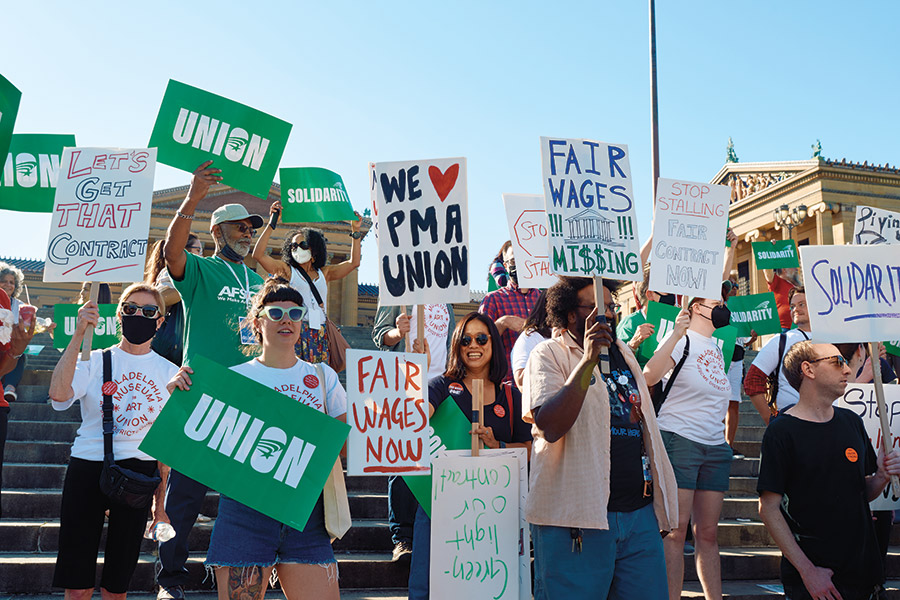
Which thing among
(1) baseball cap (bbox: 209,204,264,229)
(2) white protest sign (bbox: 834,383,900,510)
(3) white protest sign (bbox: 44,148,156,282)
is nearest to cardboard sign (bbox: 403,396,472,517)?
(1) baseball cap (bbox: 209,204,264,229)

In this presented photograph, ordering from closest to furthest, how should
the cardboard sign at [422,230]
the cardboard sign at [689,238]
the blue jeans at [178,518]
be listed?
the blue jeans at [178,518], the cardboard sign at [422,230], the cardboard sign at [689,238]

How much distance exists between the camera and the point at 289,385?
326 cm

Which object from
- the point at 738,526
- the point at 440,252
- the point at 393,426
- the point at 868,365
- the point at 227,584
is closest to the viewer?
the point at 227,584

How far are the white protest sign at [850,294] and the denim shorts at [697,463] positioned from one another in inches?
35.6

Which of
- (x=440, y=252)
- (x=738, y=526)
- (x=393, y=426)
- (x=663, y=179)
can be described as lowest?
(x=738, y=526)

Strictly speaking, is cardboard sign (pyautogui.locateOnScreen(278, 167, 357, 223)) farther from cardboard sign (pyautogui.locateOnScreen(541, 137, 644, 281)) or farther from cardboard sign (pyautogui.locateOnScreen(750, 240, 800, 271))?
A: cardboard sign (pyautogui.locateOnScreen(750, 240, 800, 271))

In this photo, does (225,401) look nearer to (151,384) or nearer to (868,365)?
(151,384)

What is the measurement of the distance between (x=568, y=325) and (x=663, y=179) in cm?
235

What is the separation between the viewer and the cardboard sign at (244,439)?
3.06m

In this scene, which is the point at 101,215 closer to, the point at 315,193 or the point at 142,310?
the point at 142,310

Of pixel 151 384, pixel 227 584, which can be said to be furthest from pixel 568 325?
pixel 151 384

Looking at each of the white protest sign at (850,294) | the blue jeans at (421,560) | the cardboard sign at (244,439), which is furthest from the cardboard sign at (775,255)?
the cardboard sign at (244,439)

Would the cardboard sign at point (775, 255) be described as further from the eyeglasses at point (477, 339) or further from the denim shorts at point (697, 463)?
the eyeglasses at point (477, 339)

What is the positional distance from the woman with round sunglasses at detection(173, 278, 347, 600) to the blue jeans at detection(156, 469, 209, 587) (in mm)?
692
